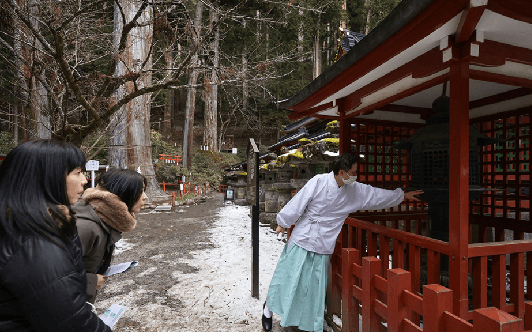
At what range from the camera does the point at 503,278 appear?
1792 mm

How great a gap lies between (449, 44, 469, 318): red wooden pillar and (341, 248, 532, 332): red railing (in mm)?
179

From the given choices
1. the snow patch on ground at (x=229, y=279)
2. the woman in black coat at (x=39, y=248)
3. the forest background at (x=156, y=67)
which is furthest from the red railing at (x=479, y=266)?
the forest background at (x=156, y=67)

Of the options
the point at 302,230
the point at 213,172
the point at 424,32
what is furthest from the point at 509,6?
the point at 213,172

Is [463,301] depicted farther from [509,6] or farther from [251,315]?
[251,315]

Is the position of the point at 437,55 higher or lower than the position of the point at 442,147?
higher

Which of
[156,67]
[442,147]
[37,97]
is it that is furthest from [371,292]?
[156,67]

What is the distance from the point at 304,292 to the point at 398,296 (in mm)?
820

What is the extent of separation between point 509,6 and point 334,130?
4922 millimetres

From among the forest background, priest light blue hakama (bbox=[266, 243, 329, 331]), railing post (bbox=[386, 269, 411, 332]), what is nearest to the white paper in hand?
priest light blue hakama (bbox=[266, 243, 329, 331])

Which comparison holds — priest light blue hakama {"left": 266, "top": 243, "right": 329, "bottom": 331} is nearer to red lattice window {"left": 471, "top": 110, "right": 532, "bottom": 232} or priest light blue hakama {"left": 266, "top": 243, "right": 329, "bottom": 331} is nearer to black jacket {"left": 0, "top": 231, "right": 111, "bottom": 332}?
black jacket {"left": 0, "top": 231, "right": 111, "bottom": 332}

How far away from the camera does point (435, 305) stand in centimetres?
150

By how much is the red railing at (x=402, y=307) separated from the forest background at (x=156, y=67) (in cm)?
287

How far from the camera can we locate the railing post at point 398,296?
5.70 ft

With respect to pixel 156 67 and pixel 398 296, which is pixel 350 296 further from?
pixel 156 67
